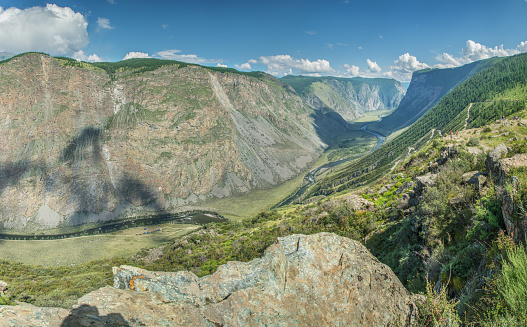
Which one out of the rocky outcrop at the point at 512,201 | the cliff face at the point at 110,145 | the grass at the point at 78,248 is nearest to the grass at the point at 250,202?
the cliff face at the point at 110,145

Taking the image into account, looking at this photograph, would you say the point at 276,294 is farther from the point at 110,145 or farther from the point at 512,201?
the point at 110,145

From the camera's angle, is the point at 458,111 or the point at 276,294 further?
the point at 458,111

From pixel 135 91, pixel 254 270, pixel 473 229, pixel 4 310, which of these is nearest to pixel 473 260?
pixel 473 229

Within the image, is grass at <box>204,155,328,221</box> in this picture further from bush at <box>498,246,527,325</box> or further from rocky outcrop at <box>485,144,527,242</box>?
bush at <box>498,246,527,325</box>

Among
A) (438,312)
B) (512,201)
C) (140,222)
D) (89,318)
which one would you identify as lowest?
(140,222)

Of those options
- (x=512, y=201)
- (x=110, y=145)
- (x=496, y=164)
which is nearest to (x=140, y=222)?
(x=110, y=145)

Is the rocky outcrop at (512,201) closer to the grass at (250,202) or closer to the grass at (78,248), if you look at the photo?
the grass at (78,248)

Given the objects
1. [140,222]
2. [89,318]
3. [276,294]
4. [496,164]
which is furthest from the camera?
[140,222]
